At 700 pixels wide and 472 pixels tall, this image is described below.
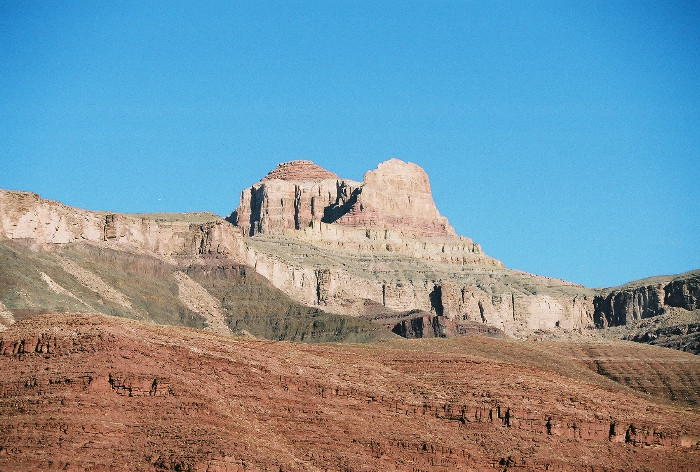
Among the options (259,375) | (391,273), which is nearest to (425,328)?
(391,273)

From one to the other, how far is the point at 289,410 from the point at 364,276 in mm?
109265

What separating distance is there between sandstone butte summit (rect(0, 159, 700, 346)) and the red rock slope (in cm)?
3370

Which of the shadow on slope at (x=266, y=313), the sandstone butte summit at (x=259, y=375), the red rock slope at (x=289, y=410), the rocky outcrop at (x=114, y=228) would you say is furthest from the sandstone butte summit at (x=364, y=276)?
the red rock slope at (x=289, y=410)

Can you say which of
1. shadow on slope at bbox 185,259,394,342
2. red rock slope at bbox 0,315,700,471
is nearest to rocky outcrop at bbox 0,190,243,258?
shadow on slope at bbox 185,259,394,342

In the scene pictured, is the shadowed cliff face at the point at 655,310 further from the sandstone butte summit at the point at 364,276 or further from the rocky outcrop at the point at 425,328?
the rocky outcrop at the point at 425,328

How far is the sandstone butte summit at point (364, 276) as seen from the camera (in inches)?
4584

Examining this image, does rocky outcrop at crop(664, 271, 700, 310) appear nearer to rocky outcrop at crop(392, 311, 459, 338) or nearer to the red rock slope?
rocky outcrop at crop(392, 311, 459, 338)

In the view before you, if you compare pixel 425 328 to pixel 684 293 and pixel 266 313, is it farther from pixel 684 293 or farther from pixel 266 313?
pixel 684 293

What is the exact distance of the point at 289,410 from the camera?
186ft

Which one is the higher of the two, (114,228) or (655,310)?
(114,228)

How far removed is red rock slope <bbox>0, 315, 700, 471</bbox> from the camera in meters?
46.8

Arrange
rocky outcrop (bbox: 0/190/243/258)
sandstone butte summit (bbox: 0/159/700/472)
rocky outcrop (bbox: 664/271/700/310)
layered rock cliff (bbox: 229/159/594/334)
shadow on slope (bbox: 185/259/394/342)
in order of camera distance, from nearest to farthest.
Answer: sandstone butte summit (bbox: 0/159/700/472) < rocky outcrop (bbox: 0/190/243/258) < shadow on slope (bbox: 185/259/394/342) < layered rock cliff (bbox: 229/159/594/334) < rocky outcrop (bbox: 664/271/700/310)

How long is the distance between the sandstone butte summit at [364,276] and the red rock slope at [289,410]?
33.7 m

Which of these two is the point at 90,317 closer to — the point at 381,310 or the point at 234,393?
the point at 234,393
